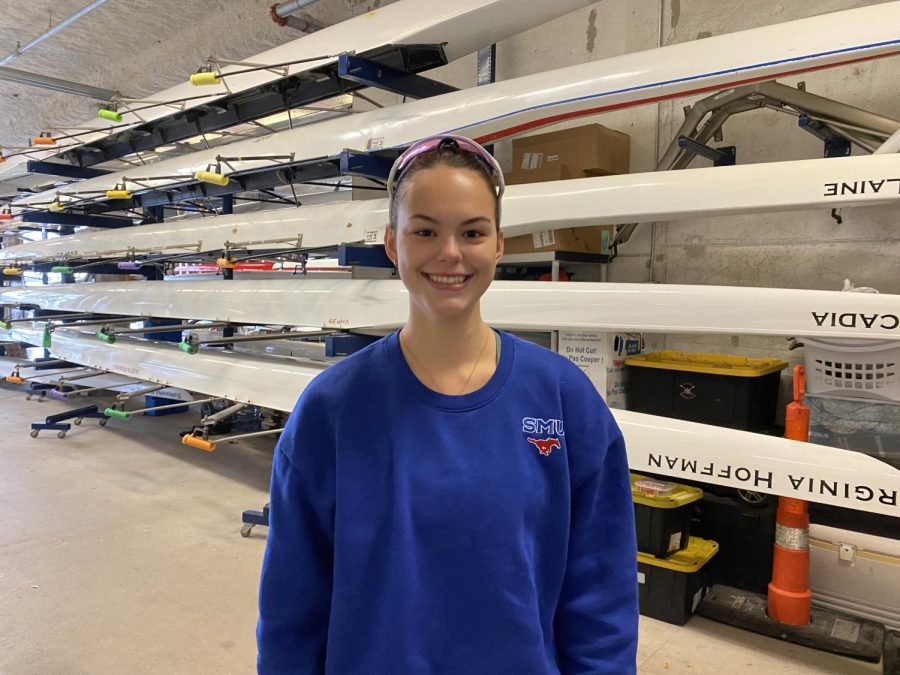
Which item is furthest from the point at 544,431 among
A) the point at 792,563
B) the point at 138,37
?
the point at 138,37

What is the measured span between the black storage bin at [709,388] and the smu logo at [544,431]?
158cm

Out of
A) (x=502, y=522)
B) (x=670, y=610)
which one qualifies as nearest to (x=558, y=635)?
(x=502, y=522)

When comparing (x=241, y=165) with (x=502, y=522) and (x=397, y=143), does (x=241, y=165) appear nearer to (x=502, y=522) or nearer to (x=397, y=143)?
(x=397, y=143)

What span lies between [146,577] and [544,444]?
213cm

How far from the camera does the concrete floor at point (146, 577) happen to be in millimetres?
1799

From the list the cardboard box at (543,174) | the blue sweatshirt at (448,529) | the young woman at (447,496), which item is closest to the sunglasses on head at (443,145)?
the young woman at (447,496)

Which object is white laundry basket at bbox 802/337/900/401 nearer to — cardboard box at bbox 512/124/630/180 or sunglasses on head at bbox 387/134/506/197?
cardboard box at bbox 512/124/630/180

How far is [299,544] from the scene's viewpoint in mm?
740

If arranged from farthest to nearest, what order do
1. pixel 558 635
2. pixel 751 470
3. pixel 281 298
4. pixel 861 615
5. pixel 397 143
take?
pixel 281 298
pixel 397 143
pixel 861 615
pixel 751 470
pixel 558 635

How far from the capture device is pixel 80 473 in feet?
11.5

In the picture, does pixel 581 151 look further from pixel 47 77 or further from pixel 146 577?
pixel 47 77

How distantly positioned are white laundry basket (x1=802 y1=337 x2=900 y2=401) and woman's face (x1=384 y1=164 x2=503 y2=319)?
1683 millimetres

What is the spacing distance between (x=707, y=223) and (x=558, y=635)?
7.30 feet

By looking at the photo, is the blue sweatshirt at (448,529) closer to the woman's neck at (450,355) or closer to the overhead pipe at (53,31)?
the woman's neck at (450,355)
